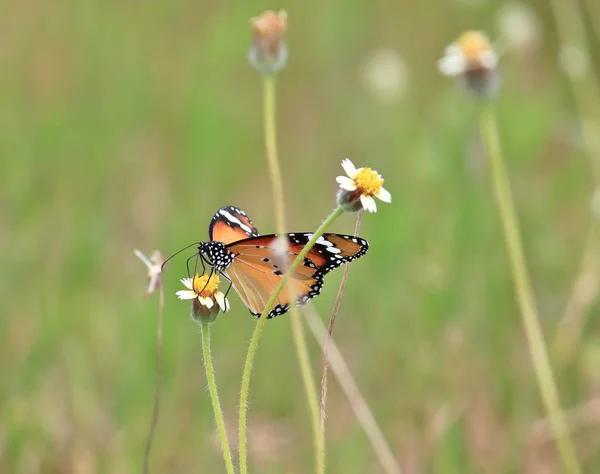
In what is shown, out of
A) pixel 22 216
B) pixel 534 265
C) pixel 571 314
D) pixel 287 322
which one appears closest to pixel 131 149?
pixel 22 216

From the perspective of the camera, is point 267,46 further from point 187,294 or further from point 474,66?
point 187,294

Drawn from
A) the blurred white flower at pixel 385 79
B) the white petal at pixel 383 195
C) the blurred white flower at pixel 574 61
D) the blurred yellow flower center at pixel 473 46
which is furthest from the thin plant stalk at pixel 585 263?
the white petal at pixel 383 195

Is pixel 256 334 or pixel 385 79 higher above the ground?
pixel 385 79

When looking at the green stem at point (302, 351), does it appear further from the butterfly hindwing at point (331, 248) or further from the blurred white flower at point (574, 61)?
the blurred white flower at point (574, 61)

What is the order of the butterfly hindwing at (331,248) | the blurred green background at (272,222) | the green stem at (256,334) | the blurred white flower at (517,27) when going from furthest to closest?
the blurred white flower at (517,27), the blurred green background at (272,222), the butterfly hindwing at (331,248), the green stem at (256,334)

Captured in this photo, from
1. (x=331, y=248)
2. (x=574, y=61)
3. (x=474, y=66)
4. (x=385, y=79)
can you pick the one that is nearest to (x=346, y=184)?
(x=331, y=248)
